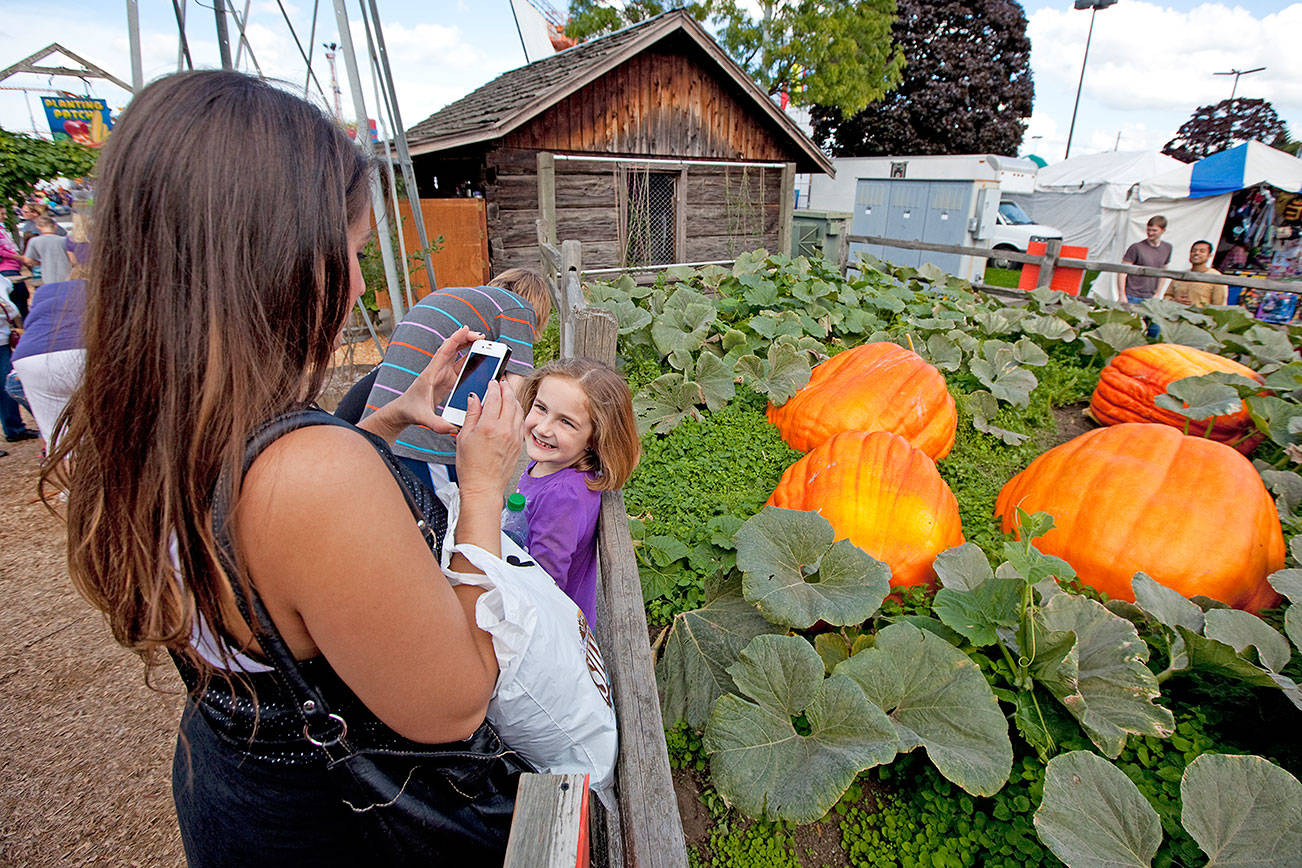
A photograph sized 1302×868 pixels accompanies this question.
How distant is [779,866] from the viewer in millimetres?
1705

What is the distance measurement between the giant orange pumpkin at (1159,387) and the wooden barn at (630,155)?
551 centimetres

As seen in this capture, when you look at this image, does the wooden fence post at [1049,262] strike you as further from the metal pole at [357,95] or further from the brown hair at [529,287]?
the metal pole at [357,95]

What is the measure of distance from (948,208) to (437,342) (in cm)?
1718

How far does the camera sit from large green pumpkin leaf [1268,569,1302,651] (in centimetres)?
172

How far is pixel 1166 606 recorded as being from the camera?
1.91 metres

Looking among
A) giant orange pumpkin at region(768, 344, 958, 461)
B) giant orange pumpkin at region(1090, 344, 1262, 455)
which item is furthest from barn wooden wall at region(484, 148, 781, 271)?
giant orange pumpkin at region(1090, 344, 1262, 455)

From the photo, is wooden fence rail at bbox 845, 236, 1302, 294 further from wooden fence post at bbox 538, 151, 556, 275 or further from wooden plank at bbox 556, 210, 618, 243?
wooden fence post at bbox 538, 151, 556, 275

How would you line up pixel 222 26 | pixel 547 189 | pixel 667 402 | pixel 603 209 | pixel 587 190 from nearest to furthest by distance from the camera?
1. pixel 222 26
2. pixel 667 402
3. pixel 547 189
4. pixel 587 190
5. pixel 603 209

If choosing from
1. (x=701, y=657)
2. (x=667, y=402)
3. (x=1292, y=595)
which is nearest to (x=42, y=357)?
(x=667, y=402)

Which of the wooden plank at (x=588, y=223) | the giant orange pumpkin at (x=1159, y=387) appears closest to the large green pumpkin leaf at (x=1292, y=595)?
the giant orange pumpkin at (x=1159, y=387)

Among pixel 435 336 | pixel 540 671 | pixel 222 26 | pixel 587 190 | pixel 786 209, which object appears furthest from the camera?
pixel 786 209

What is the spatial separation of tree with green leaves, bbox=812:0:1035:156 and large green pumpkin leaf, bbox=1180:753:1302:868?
2733 cm

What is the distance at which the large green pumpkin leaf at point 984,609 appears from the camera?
190 cm

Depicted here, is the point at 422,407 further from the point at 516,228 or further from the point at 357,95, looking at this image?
the point at 516,228
